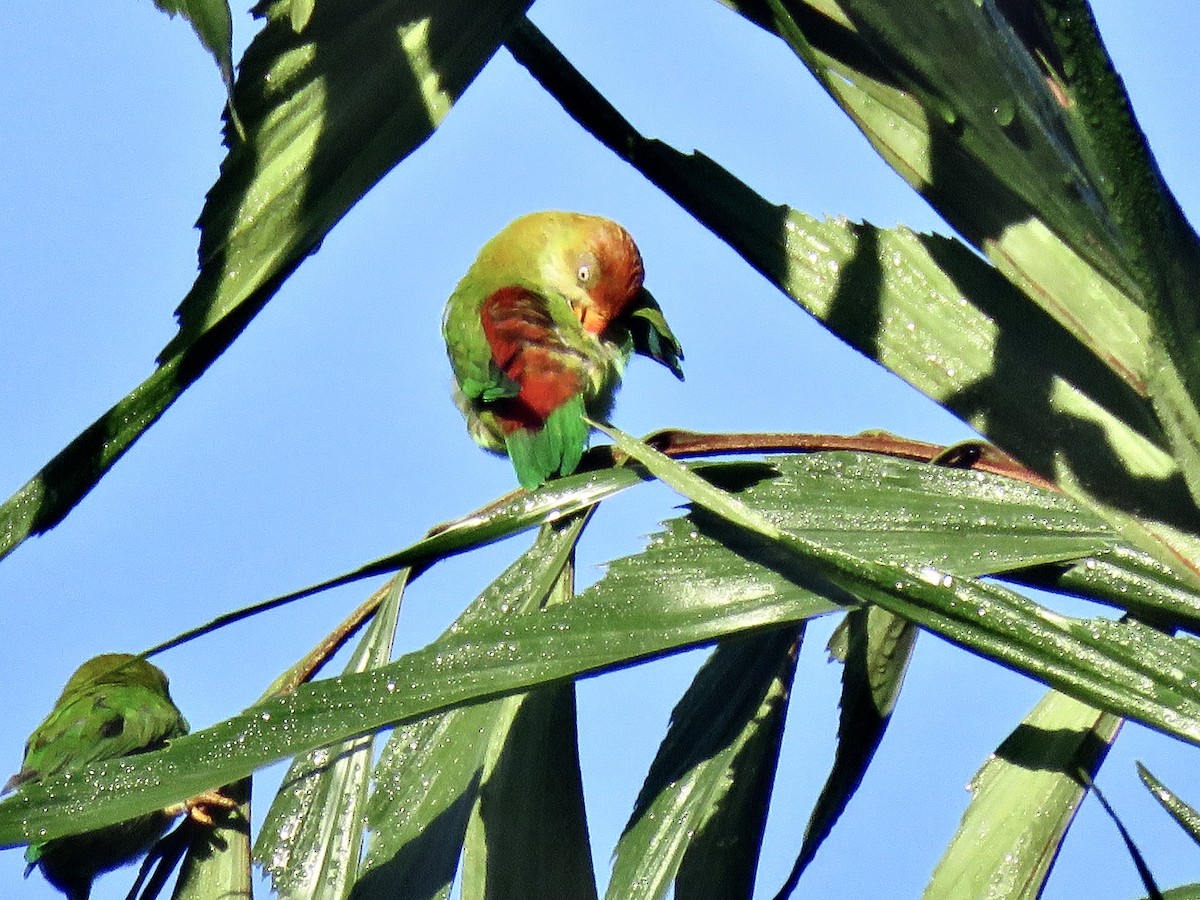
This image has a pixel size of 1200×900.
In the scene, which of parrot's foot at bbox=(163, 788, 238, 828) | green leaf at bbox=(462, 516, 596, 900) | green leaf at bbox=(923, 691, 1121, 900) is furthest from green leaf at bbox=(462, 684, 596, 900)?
green leaf at bbox=(923, 691, 1121, 900)

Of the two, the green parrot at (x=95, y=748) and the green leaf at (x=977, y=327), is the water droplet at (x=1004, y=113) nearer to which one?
the green leaf at (x=977, y=327)

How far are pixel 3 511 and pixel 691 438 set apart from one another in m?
0.70

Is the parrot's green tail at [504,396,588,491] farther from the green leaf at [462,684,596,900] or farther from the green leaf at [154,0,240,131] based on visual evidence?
the green leaf at [154,0,240,131]

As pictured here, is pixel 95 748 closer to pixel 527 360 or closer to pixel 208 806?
pixel 527 360

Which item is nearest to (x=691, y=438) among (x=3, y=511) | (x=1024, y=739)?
(x=1024, y=739)

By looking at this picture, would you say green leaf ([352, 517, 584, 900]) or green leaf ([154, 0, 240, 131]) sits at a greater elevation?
green leaf ([154, 0, 240, 131])

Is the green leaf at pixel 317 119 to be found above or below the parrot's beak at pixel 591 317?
below

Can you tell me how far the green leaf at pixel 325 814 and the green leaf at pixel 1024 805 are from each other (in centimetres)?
59

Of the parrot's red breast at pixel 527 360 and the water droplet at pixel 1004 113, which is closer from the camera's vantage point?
the water droplet at pixel 1004 113

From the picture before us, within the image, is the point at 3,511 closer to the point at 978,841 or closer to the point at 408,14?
the point at 408,14

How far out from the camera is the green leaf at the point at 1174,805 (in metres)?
1.07

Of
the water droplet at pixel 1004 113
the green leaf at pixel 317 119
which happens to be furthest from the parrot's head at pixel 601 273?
the water droplet at pixel 1004 113

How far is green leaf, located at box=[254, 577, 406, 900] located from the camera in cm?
134

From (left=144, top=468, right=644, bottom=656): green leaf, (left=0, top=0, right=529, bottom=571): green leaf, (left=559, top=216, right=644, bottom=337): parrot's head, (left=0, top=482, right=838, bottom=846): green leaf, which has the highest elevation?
(left=559, top=216, right=644, bottom=337): parrot's head
